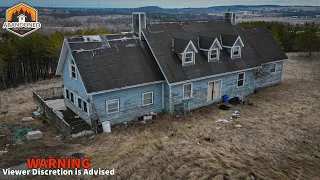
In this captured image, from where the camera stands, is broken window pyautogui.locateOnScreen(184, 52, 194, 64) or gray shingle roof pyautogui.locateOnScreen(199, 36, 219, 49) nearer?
broken window pyautogui.locateOnScreen(184, 52, 194, 64)

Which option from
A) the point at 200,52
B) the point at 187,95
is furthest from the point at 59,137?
the point at 200,52

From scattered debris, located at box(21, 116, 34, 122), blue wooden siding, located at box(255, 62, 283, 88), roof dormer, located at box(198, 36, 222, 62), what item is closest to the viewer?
scattered debris, located at box(21, 116, 34, 122)

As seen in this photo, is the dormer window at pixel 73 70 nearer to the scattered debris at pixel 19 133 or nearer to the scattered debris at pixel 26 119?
the scattered debris at pixel 26 119

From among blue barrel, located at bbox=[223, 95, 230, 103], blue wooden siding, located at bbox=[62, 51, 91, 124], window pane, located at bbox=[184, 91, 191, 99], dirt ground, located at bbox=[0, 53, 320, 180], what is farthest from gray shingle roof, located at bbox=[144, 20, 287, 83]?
blue wooden siding, located at bbox=[62, 51, 91, 124]

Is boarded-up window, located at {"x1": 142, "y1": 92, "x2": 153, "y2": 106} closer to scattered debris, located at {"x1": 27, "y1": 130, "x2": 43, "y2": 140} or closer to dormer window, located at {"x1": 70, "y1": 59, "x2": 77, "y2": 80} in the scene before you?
dormer window, located at {"x1": 70, "y1": 59, "x2": 77, "y2": 80}

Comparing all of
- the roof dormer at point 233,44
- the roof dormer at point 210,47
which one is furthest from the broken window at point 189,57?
the roof dormer at point 233,44
